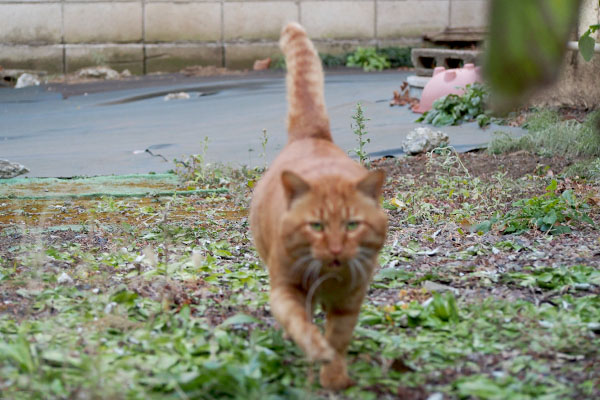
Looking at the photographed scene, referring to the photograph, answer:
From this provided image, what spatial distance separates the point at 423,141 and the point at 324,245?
5.06 meters

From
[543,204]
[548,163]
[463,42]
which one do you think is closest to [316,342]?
[543,204]

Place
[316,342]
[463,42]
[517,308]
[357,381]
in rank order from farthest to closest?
[463,42] < [517,308] < [357,381] < [316,342]

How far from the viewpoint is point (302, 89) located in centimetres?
332

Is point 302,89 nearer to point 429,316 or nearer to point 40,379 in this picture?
point 429,316

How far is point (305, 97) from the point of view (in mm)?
3305

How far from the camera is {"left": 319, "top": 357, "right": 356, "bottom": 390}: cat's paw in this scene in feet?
8.57

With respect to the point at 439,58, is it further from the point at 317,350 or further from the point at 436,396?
the point at 317,350

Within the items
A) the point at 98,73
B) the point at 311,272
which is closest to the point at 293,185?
the point at 311,272

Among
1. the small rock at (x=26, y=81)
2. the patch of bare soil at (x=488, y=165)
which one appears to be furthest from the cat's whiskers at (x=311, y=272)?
the small rock at (x=26, y=81)

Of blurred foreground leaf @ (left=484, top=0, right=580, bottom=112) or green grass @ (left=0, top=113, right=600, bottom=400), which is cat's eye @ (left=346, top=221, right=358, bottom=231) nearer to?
green grass @ (left=0, top=113, right=600, bottom=400)

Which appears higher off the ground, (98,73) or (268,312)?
(98,73)

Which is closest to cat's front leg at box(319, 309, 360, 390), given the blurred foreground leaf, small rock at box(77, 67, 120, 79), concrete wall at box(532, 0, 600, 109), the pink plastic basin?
the blurred foreground leaf

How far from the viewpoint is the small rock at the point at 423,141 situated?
731 centimetres

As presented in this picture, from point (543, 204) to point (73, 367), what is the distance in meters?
3.11
